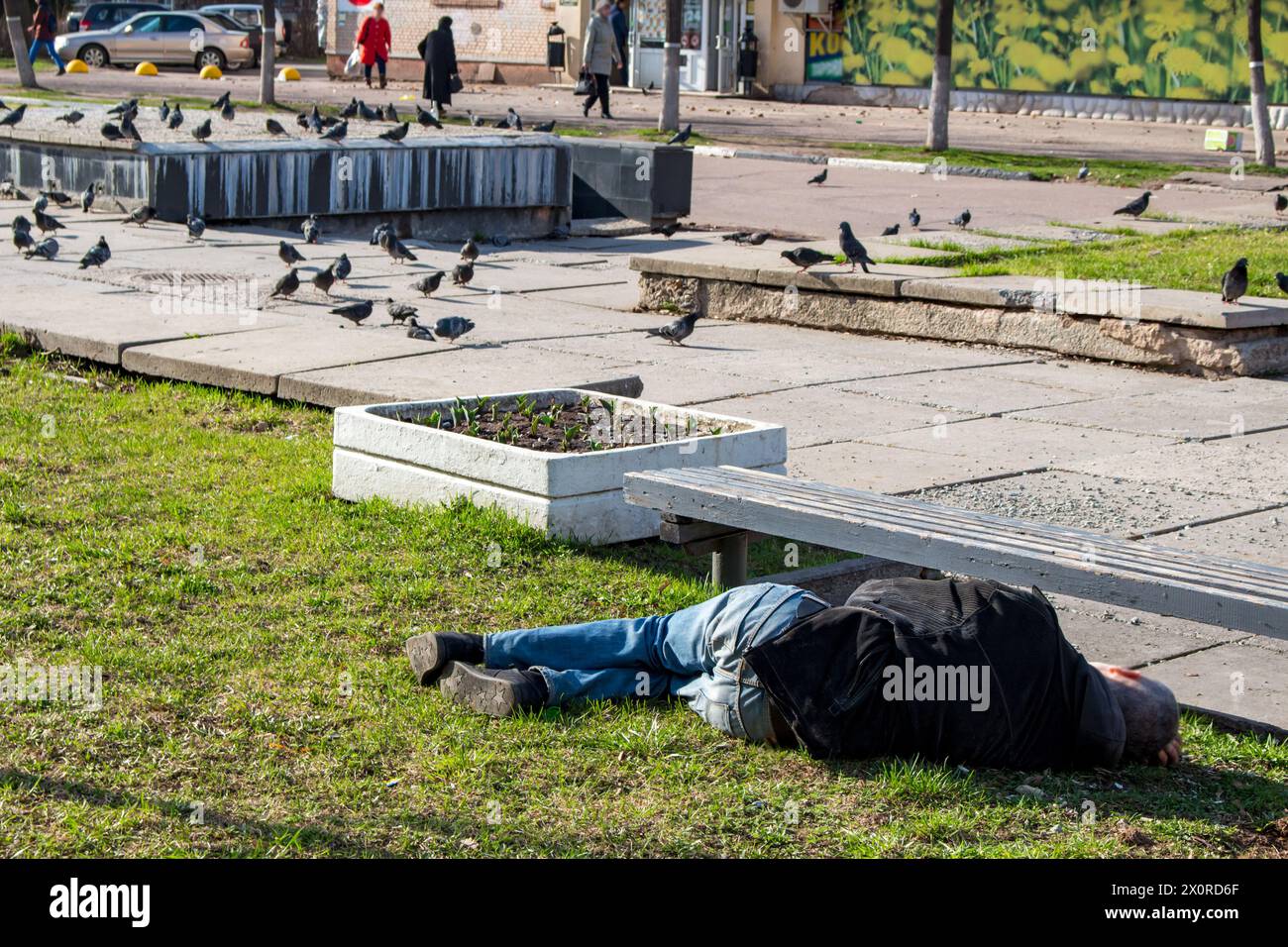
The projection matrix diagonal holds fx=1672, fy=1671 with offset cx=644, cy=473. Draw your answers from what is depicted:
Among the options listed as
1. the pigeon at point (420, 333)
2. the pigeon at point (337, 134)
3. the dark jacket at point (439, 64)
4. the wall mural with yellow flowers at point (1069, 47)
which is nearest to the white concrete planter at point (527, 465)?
the pigeon at point (420, 333)

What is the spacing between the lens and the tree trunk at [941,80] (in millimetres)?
24484

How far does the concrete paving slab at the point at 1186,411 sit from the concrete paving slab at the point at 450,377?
250 cm

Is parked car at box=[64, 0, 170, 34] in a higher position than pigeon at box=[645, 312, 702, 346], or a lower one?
higher

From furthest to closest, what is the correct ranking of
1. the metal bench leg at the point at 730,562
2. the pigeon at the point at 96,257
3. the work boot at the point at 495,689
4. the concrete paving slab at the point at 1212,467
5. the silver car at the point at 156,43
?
the silver car at the point at 156,43 → the pigeon at the point at 96,257 → the concrete paving slab at the point at 1212,467 → the metal bench leg at the point at 730,562 → the work boot at the point at 495,689

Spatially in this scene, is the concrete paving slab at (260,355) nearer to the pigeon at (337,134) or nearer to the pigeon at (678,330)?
the pigeon at (678,330)

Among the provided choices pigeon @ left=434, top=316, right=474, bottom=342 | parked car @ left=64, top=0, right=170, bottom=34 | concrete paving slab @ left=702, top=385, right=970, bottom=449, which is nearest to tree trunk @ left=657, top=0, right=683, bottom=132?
pigeon @ left=434, top=316, right=474, bottom=342

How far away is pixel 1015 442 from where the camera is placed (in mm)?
8391

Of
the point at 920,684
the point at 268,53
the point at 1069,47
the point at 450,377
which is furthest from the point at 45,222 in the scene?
the point at 1069,47

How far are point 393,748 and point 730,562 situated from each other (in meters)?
1.73

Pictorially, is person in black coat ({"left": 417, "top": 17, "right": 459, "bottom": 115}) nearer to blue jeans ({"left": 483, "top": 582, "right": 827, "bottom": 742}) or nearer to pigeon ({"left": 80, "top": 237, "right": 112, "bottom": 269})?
pigeon ({"left": 80, "top": 237, "right": 112, "bottom": 269})

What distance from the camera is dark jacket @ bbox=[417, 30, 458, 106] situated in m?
30.2

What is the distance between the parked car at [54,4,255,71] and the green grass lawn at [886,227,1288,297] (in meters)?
36.7
